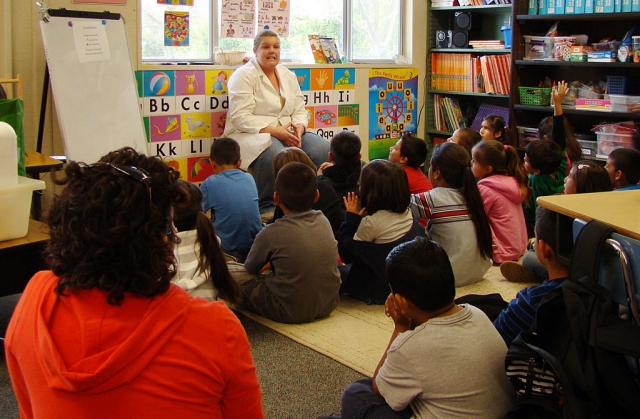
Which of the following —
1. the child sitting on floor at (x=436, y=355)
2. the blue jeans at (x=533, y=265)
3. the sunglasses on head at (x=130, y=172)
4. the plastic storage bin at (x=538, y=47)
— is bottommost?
the blue jeans at (x=533, y=265)

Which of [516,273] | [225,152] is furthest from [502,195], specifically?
[225,152]

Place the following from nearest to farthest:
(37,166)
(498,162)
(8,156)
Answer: (8,156)
(37,166)
(498,162)

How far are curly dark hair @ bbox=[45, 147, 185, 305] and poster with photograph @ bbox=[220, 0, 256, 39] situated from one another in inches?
159

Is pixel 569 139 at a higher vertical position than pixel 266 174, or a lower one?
higher

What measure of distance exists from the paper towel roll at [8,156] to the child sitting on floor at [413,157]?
1.99 m

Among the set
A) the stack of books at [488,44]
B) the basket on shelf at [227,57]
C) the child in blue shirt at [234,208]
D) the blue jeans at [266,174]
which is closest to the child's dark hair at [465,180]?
the child in blue shirt at [234,208]

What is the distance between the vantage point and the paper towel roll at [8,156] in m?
2.24

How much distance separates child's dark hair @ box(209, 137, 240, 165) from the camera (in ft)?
11.6

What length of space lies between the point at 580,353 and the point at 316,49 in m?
4.29

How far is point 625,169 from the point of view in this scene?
338cm

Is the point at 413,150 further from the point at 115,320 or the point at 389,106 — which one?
the point at 115,320

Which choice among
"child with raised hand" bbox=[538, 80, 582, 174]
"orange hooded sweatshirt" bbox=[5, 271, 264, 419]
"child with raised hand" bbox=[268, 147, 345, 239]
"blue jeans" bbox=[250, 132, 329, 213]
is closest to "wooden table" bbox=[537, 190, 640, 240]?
"orange hooded sweatshirt" bbox=[5, 271, 264, 419]

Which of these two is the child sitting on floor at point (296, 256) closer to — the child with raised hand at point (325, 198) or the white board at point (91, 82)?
the child with raised hand at point (325, 198)

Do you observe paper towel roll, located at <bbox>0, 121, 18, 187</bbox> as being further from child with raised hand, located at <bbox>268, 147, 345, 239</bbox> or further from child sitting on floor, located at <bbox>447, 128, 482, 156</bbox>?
child sitting on floor, located at <bbox>447, 128, 482, 156</bbox>
